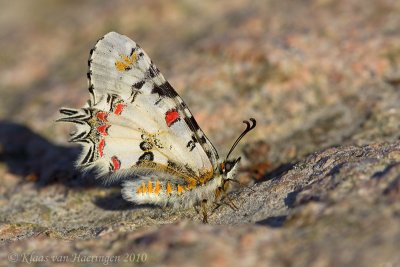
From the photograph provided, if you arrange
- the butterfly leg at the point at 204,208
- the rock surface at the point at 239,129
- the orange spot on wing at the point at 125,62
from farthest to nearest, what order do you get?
the orange spot on wing at the point at 125,62
the butterfly leg at the point at 204,208
the rock surface at the point at 239,129

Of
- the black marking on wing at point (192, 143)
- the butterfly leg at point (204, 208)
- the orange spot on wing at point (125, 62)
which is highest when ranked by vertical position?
the orange spot on wing at point (125, 62)

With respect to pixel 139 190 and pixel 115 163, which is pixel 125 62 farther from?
pixel 139 190

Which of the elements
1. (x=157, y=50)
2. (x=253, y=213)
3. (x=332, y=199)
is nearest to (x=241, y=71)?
(x=157, y=50)

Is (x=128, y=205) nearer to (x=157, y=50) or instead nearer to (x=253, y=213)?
(x=253, y=213)

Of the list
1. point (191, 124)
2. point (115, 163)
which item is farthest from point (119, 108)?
point (191, 124)

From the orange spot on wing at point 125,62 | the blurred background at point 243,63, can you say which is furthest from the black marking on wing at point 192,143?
the blurred background at point 243,63

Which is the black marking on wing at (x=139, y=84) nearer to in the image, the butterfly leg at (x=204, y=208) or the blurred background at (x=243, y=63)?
the butterfly leg at (x=204, y=208)

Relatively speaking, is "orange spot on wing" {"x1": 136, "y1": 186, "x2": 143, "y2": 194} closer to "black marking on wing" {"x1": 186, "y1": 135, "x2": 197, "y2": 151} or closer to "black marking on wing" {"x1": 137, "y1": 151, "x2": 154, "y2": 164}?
"black marking on wing" {"x1": 137, "y1": 151, "x2": 154, "y2": 164}

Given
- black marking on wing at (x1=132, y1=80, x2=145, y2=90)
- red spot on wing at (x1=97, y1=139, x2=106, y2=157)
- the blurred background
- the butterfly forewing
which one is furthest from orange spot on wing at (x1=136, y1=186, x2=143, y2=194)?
the blurred background
